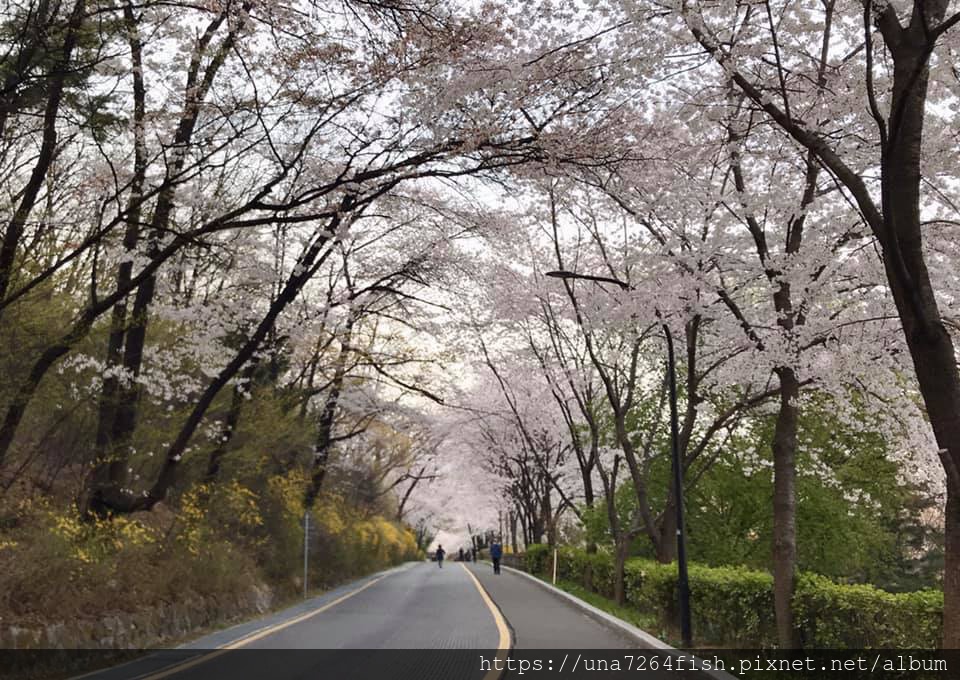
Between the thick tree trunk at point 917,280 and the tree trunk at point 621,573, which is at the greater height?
the thick tree trunk at point 917,280

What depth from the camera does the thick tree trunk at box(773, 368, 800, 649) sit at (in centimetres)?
1090

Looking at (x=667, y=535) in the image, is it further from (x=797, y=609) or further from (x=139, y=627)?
(x=139, y=627)

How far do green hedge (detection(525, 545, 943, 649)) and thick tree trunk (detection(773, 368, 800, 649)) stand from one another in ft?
0.57

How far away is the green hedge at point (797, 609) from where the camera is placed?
8.72 meters

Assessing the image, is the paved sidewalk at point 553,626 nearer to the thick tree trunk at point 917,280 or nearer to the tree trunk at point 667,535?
the tree trunk at point 667,535

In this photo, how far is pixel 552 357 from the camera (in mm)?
27438

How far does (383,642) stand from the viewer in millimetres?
12719

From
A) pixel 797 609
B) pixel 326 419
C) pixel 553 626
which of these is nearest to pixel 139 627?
pixel 553 626

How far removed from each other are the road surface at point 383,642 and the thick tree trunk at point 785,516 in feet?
6.67

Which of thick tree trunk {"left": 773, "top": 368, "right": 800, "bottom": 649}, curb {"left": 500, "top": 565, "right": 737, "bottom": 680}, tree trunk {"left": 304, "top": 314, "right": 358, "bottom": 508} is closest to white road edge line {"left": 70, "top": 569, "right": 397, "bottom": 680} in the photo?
curb {"left": 500, "top": 565, "right": 737, "bottom": 680}

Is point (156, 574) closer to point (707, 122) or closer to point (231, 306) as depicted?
point (231, 306)

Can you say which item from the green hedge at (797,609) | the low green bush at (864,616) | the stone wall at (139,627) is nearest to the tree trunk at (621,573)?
the green hedge at (797,609)

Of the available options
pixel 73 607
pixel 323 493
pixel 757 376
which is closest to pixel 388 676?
pixel 73 607

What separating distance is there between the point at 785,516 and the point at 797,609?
4.46 ft
